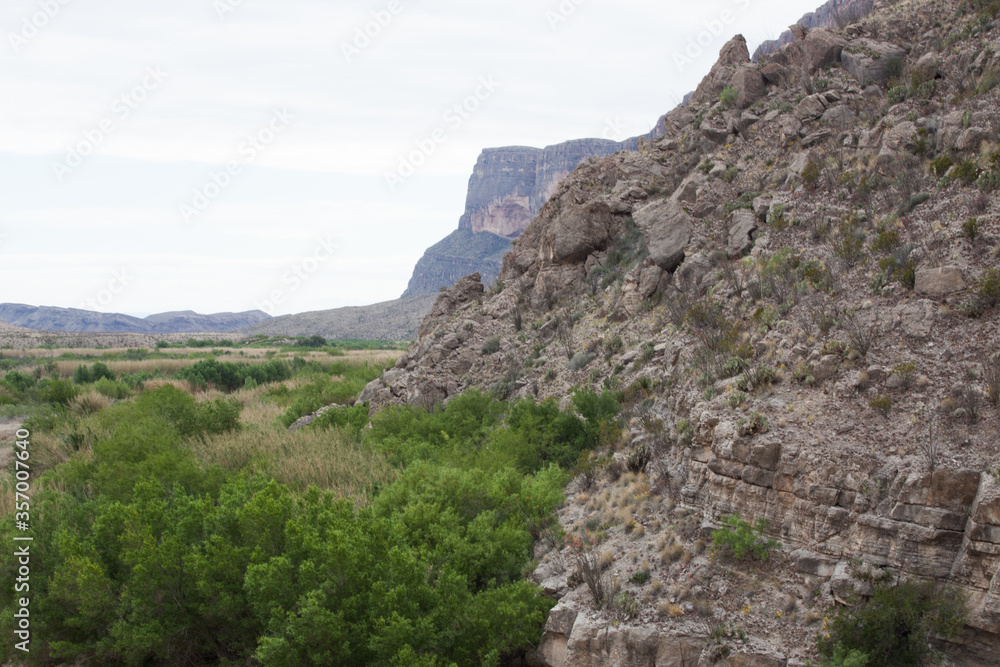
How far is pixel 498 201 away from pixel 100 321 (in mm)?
103997

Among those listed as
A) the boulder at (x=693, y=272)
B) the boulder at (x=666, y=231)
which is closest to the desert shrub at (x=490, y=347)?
the boulder at (x=666, y=231)

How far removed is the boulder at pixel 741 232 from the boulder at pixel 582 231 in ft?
15.5

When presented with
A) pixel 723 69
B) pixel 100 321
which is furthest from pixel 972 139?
pixel 100 321

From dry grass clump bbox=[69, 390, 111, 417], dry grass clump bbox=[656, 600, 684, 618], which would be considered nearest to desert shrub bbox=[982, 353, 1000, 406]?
dry grass clump bbox=[656, 600, 684, 618]

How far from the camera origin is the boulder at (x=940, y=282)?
8.47 m

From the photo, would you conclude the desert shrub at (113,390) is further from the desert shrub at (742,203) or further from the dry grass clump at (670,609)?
the dry grass clump at (670,609)

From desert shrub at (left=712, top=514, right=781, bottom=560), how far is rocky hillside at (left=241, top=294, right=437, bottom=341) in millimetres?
79783

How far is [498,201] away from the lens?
14875cm

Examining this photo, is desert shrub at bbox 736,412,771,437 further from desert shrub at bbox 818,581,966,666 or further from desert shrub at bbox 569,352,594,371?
desert shrub at bbox 569,352,594,371

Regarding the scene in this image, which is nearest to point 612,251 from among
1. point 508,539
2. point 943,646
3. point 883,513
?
point 508,539

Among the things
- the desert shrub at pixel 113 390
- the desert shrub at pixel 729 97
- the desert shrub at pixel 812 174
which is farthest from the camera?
the desert shrub at pixel 113 390

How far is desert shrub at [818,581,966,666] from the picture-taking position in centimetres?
562

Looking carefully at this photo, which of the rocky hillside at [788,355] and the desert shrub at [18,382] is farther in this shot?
the desert shrub at [18,382]

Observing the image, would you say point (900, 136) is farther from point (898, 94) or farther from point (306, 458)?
point (306, 458)
